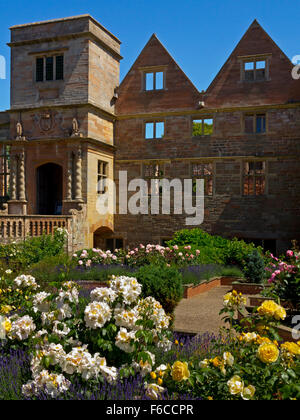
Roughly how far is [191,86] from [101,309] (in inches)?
652

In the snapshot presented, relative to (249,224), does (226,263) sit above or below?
below

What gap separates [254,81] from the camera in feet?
59.0

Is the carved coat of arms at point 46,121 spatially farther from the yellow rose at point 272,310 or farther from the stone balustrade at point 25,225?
the yellow rose at point 272,310

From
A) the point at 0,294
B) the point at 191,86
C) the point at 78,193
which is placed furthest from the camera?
the point at 191,86

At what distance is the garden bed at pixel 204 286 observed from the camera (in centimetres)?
1118

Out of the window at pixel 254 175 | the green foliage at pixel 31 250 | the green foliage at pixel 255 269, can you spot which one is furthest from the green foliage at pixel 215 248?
the green foliage at pixel 31 250

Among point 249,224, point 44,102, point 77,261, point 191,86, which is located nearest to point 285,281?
point 77,261

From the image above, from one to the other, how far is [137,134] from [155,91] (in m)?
2.23

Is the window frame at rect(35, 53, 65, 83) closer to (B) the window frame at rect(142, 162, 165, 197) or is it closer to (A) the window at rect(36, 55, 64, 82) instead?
(A) the window at rect(36, 55, 64, 82)

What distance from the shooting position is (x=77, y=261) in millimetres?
13812

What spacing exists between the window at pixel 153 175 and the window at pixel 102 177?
1.94 meters

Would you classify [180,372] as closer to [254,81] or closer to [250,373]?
[250,373]

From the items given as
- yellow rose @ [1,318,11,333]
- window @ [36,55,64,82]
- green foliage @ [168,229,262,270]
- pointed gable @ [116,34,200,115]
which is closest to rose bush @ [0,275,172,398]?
yellow rose @ [1,318,11,333]
